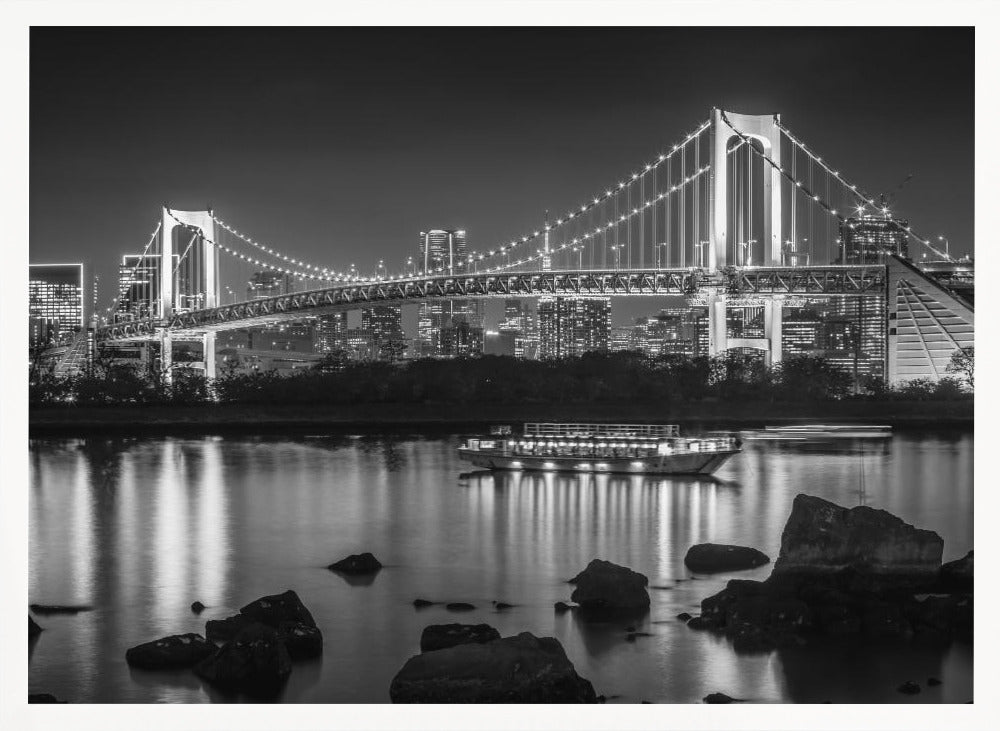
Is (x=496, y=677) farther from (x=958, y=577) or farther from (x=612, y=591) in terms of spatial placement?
(x=958, y=577)

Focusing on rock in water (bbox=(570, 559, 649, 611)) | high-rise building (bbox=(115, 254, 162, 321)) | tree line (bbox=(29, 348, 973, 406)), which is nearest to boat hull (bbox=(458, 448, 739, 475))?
rock in water (bbox=(570, 559, 649, 611))

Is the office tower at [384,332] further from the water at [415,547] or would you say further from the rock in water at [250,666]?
the rock in water at [250,666]

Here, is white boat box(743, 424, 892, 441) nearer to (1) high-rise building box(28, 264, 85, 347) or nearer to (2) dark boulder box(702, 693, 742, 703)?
(1) high-rise building box(28, 264, 85, 347)

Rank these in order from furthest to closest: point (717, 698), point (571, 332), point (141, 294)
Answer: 1. point (571, 332)
2. point (141, 294)
3. point (717, 698)

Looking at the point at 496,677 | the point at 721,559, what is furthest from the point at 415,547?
the point at 496,677
